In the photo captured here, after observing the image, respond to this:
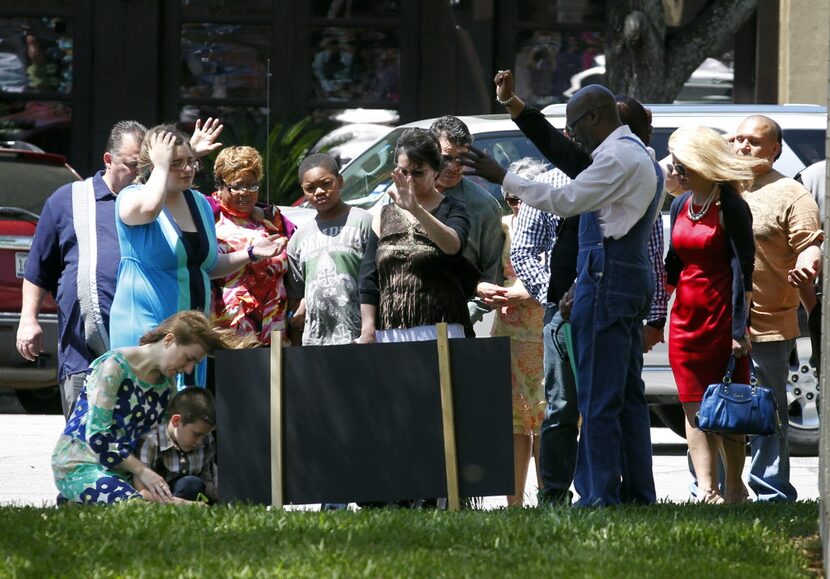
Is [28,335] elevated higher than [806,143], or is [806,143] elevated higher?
[806,143]

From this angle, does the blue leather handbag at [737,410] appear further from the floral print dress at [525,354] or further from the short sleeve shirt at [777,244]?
the floral print dress at [525,354]

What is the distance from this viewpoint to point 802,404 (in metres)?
11.2

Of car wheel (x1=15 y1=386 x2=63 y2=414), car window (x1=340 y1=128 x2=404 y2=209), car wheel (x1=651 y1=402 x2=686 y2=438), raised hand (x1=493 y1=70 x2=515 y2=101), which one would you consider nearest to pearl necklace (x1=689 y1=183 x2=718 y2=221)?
raised hand (x1=493 y1=70 x2=515 y2=101)

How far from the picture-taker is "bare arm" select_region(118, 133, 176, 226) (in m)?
7.59

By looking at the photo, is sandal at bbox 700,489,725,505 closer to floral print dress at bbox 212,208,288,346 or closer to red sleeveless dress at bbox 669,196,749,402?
red sleeveless dress at bbox 669,196,749,402

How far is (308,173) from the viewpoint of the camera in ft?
28.0

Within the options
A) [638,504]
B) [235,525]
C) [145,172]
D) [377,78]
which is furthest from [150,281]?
[377,78]

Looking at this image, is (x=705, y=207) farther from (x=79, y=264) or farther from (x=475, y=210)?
(x=79, y=264)

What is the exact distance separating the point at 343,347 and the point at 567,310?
44.2 inches

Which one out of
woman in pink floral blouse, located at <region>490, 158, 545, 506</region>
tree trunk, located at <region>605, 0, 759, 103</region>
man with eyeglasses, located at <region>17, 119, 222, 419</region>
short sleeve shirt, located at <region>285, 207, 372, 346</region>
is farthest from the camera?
tree trunk, located at <region>605, 0, 759, 103</region>

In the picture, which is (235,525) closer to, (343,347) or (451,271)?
(343,347)

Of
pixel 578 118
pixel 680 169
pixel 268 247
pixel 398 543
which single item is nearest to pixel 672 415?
pixel 680 169

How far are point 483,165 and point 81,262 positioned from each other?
7.05 feet

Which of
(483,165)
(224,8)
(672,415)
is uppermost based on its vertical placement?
(224,8)
